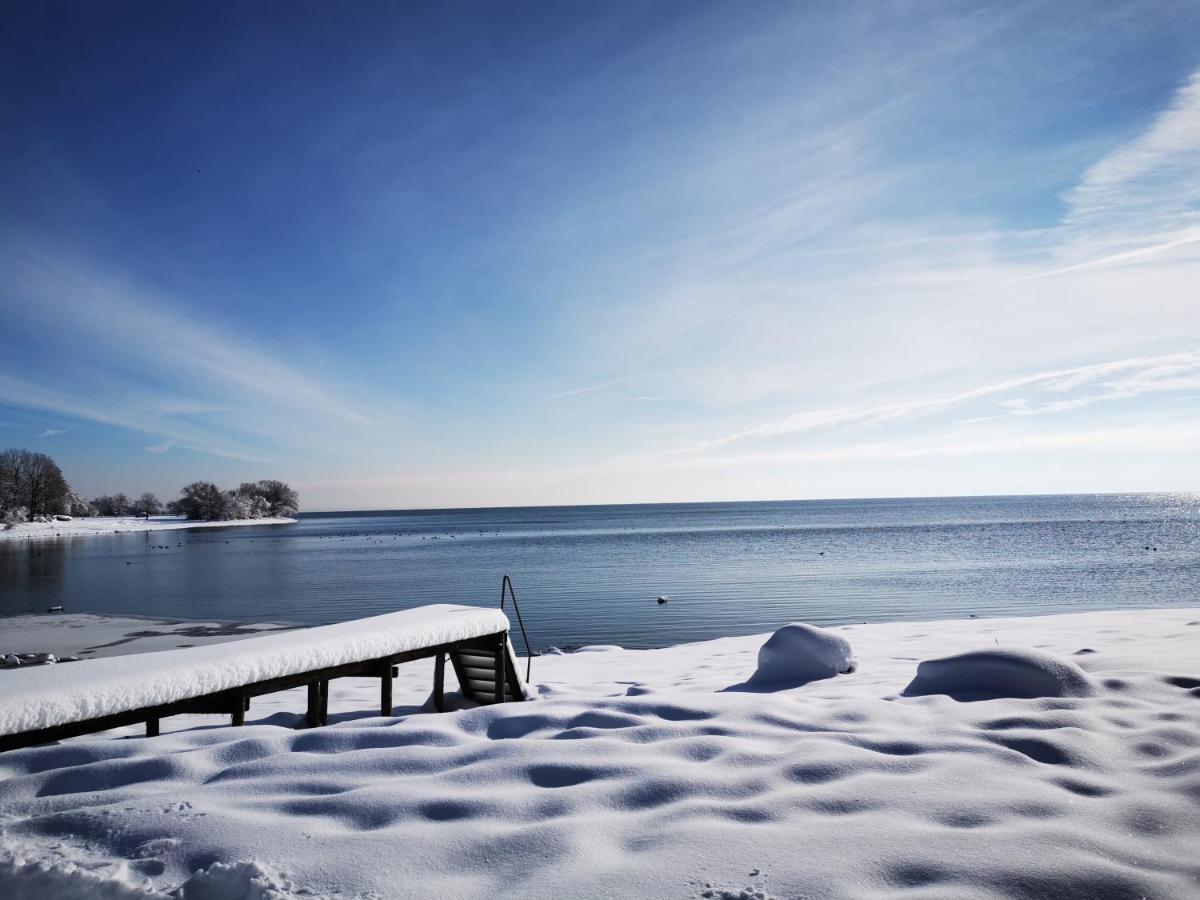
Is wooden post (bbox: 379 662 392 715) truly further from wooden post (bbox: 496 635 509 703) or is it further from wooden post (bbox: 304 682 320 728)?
wooden post (bbox: 496 635 509 703)

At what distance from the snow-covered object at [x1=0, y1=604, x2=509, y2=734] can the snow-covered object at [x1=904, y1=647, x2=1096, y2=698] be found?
179 inches

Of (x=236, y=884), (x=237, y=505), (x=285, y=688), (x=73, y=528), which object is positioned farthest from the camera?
(x=237, y=505)

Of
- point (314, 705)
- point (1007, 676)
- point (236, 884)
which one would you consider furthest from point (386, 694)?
point (1007, 676)

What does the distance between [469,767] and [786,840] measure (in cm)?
181

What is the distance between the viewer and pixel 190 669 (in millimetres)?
4961

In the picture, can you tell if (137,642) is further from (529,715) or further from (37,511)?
(37,511)

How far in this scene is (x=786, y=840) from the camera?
308 centimetres

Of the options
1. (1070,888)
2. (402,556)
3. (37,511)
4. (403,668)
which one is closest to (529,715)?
(1070,888)

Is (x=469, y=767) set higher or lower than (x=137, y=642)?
higher

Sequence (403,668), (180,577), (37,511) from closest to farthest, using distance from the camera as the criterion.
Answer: (403,668) < (180,577) < (37,511)

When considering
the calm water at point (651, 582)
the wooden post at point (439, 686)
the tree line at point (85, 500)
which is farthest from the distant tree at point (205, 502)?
the wooden post at point (439, 686)

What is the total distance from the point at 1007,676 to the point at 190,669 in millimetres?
6352

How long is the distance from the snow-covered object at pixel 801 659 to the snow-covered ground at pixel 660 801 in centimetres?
232

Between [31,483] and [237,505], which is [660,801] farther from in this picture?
[237,505]
